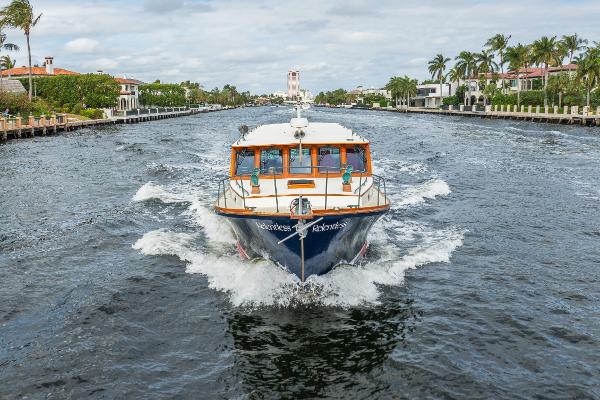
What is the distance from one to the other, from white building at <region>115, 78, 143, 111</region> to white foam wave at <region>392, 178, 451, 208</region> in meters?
118

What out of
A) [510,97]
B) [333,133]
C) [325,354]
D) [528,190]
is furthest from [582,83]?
[325,354]

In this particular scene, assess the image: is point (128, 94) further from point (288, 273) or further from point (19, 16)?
point (288, 273)

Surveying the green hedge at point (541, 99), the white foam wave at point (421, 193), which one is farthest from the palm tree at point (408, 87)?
the white foam wave at point (421, 193)

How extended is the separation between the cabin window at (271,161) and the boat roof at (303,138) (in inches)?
11.6

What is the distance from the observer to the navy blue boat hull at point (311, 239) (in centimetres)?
1367

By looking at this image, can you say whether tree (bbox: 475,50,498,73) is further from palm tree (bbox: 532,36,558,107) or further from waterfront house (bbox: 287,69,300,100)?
waterfront house (bbox: 287,69,300,100)

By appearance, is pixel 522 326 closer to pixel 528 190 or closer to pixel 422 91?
pixel 528 190

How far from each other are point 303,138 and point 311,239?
4185 millimetres

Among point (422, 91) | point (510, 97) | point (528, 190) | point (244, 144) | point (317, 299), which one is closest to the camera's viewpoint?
point (317, 299)

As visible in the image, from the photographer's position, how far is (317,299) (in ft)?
46.0

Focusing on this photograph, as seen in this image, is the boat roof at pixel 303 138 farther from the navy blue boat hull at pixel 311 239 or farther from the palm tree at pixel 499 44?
the palm tree at pixel 499 44

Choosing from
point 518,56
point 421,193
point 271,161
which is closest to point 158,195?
point 271,161

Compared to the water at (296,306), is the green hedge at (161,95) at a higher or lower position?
higher

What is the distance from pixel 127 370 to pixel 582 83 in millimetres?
89684
